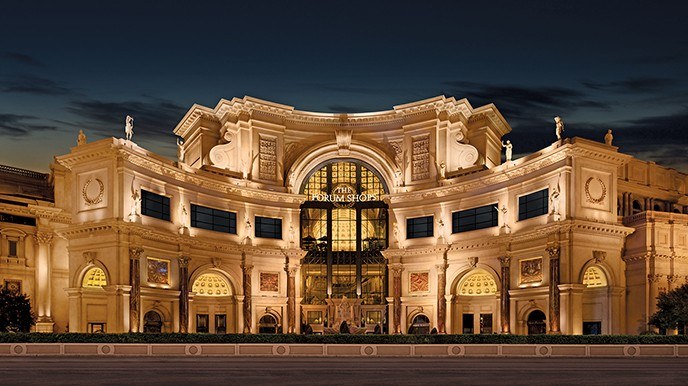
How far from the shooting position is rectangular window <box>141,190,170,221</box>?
66.4 meters

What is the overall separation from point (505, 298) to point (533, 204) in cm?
933

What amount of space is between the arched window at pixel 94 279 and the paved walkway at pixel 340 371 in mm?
19293

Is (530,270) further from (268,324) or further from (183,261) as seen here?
(183,261)

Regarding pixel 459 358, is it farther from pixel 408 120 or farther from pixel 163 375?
pixel 408 120

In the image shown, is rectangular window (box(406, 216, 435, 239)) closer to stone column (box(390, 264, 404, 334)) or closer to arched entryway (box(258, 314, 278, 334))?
stone column (box(390, 264, 404, 334))

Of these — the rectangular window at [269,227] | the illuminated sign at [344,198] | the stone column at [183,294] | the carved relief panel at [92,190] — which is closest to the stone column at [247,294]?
the rectangular window at [269,227]

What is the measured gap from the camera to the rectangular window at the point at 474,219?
73.1 metres

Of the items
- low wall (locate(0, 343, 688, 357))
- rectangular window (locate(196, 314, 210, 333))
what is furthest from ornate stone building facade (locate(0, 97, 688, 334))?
low wall (locate(0, 343, 688, 357))

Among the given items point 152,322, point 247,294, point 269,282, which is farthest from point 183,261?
point 269,282

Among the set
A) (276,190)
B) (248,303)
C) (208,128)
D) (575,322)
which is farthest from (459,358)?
(208,128)

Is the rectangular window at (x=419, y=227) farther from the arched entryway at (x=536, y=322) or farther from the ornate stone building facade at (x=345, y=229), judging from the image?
the arched entryway at (x=536, y=322)

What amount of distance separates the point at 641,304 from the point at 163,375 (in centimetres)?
4331

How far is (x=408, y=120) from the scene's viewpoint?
84.4 metres

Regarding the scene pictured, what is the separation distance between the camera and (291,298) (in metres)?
81.7
